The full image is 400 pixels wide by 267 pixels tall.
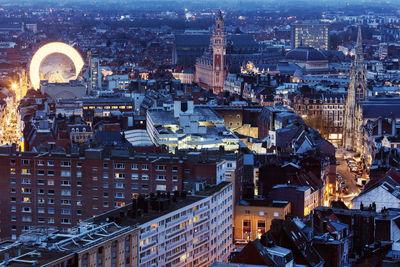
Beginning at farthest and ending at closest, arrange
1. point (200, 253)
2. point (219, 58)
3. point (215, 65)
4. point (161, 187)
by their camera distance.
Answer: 1. point (219, 58)
2. point (215, 65)
3. point (161, 187)
4. point (200, 253)

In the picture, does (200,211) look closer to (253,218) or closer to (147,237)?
(147,237)

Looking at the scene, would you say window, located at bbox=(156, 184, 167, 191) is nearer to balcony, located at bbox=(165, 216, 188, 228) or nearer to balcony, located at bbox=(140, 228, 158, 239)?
balcony, located at bbox=(165, 216, 188, 228)

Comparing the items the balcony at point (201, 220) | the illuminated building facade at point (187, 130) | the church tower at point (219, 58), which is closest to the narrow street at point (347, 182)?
the illuminated building facade at point (187, 130)

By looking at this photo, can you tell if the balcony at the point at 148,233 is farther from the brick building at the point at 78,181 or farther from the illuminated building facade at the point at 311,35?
the illuminated building facade at the point at 311,35

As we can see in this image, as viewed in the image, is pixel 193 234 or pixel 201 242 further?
pixel 201 242

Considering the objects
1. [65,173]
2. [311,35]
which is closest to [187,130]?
[65,173]

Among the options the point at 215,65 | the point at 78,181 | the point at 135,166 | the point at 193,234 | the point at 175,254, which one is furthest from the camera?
the point at 215,65

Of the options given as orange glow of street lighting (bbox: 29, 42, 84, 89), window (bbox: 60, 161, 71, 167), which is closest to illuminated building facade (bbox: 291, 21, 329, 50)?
orange glow of street lighting (bbox: 29, 42, 84, 89)
